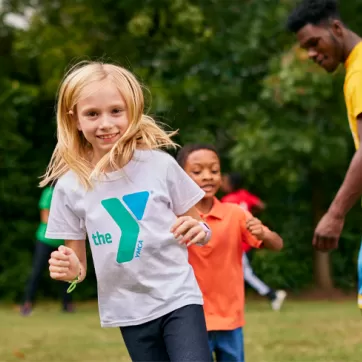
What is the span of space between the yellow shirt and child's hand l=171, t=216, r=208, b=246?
1025 mm

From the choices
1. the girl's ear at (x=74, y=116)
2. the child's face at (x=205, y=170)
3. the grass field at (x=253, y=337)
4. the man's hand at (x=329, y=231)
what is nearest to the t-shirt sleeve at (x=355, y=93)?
the man's hand at (x=329, y=231)

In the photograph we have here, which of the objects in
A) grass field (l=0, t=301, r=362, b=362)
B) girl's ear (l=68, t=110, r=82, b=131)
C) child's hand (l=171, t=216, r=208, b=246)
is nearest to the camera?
child's hand (l=171, t=216, r=208, b=246)

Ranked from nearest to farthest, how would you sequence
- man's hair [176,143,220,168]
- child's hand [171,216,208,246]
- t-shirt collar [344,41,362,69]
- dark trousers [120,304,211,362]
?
child's hand [171,216,208,246] < dark trousers [120,304,211,362] < t-shirt collar [344,41,362,69] < man's hair [176,143,220,168]

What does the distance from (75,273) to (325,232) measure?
3.79 feet

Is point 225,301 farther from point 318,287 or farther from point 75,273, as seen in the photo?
point 318,287

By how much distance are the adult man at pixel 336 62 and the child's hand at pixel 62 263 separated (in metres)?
1.16

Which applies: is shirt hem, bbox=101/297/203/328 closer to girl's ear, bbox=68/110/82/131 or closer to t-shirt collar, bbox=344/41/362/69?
girl's ear, bbox=68/110/82/131

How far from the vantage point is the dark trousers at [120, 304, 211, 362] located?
139 inches

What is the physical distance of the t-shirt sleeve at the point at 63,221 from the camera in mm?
3734

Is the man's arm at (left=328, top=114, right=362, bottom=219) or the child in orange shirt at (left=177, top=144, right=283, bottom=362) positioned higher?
the man's arm at (left=328, top=114, right=362, bottom=219)

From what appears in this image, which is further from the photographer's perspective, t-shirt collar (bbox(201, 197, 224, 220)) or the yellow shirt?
t-shirt collar (bbox(201, 197, 224, 220))

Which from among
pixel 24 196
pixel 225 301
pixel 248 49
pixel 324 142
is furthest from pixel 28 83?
pixel 225 301

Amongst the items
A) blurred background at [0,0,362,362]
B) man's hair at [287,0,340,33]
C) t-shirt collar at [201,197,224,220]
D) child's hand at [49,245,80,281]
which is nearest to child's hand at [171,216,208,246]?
child's hand at [49,245,80,281]

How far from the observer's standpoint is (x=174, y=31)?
13.2 metres
